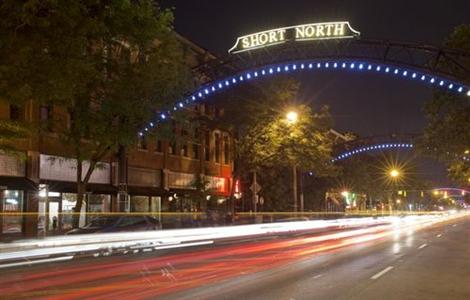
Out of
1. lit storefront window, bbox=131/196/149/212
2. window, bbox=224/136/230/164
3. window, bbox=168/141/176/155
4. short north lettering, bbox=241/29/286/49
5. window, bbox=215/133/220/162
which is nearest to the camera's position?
short north lettering, bbox=241/29/286/49

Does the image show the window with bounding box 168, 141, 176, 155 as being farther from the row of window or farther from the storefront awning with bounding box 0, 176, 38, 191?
the storefront awning with bounding box 0, 176, 38, 191

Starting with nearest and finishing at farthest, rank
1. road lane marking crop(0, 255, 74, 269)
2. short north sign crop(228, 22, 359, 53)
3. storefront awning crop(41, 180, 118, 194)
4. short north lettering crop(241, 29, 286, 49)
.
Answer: road lane marking crop(0, 255, 74, 269) → storefront awning crop(41, 180, 118, 194) → short north sign crop(228, 22, 359, 53) → short north lettering crop(241, 29, 286, 49)

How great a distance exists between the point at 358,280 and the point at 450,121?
36.2 m

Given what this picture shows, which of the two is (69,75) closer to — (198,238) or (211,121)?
(198,238)

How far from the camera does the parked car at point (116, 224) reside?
27.2 m

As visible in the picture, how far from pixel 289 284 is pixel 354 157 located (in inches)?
2903

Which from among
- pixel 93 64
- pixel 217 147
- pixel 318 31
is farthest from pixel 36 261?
pixel 217 147

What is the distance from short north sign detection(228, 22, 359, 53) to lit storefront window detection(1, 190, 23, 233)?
16.1 m

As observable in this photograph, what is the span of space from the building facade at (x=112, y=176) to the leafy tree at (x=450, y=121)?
16.4 meters

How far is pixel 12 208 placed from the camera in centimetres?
3481

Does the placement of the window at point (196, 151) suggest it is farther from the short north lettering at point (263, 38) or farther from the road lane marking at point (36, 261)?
the road lane marking at point (36, 261)

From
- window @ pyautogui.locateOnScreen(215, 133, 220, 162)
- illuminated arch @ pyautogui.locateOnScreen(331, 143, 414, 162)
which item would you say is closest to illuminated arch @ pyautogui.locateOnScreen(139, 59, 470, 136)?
window @ pyautogui.locateOnScreen(215, 133, 220, 162)

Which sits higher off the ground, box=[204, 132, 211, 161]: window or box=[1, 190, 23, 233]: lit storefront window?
box=[204, 132, 211, 161]: window

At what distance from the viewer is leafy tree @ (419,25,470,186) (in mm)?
44812
